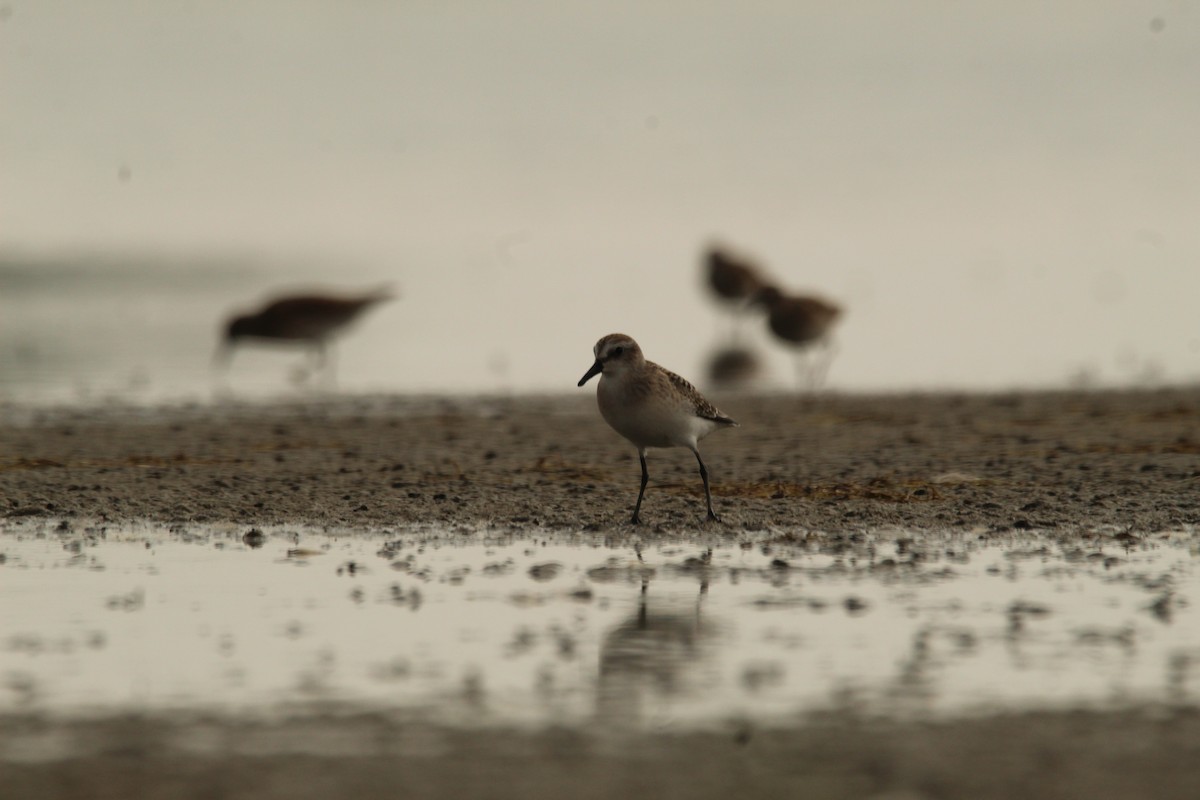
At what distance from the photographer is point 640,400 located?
1048 cm

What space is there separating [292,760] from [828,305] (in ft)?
60.3

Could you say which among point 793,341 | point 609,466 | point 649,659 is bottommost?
point 649,659

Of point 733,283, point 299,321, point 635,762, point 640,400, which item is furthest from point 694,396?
point 733,283

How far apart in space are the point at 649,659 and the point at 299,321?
1716 cm

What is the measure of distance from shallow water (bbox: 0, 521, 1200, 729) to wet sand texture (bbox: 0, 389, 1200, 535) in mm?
679

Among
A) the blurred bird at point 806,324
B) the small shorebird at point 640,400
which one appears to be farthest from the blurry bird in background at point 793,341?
the small shorebird at point 640,400

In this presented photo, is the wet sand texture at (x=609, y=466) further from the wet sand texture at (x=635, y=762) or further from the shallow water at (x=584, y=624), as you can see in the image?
the wet sand texture at (x=635, y=762)

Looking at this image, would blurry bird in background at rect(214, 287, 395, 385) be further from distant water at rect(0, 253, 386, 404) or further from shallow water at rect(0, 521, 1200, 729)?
shallow water at rect(0, 521, 1200, 729)

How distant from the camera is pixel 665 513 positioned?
10.6 m

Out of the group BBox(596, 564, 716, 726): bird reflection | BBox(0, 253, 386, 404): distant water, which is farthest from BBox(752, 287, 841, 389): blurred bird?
BBox(596, 564, 716, 726): bird reflection

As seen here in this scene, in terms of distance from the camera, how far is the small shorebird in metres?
10.5

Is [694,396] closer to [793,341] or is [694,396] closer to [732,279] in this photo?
[793,341]

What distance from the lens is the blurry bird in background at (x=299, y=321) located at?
75.9 feet

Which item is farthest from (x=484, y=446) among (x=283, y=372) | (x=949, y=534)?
(x=283, y=372)
